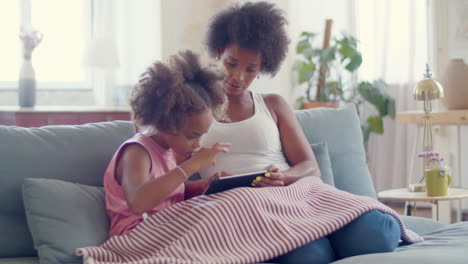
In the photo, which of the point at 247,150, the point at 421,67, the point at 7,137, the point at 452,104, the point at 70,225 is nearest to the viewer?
the point at 70,225

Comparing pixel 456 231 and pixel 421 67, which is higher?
pixel 421 67

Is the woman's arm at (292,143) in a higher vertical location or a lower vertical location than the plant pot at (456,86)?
lower

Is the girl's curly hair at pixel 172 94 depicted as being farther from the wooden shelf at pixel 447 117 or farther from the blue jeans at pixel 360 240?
the wooden shelf at pixel 447 117

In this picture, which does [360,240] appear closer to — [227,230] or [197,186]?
[227,230]

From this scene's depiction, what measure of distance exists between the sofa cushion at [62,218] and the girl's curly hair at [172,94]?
0.85 ft

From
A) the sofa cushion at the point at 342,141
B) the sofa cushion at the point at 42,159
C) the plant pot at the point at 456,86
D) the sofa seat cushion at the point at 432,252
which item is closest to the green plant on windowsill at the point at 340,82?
the plant pot at the point at 456,86

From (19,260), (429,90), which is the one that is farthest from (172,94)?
(429,90)

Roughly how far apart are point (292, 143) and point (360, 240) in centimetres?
58

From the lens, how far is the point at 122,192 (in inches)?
65.4

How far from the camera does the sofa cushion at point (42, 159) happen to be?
1.70 m

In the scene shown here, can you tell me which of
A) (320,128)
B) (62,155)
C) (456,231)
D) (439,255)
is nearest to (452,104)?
(320,128)

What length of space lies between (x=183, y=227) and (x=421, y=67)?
11.6ft

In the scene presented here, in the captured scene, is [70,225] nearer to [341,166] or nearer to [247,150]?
[247,150]

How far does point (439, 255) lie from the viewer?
1494 mm
